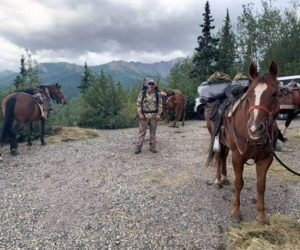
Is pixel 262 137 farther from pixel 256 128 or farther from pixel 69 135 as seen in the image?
pixel 69 135

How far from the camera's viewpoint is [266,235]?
417cm

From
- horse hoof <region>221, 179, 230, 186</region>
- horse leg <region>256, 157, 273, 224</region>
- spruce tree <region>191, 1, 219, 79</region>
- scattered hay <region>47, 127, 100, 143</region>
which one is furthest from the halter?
spruce tree <region>191, 1, 219, 79</region>

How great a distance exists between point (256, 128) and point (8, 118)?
727cm

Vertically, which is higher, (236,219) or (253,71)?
(253,71)

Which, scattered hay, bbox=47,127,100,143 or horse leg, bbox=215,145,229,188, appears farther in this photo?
scattered hay, bbox=47,127,100,143

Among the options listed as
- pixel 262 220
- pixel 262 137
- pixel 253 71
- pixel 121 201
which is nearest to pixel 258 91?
pixel 253 71

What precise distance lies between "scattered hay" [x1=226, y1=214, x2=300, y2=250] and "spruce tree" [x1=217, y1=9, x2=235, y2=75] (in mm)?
25473

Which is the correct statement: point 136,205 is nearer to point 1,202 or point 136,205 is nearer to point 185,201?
point 185,201

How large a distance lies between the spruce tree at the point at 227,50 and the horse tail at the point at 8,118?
22.2m

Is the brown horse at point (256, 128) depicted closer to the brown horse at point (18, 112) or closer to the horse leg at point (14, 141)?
the horse leg at point (14, 141)

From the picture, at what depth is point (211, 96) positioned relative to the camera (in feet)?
19.9

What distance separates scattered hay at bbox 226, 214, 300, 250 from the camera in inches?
Answer: 153

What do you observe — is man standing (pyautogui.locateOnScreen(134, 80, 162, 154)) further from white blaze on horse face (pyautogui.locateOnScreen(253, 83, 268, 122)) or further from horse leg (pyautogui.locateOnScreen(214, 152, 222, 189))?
white blaze on horse face (pyautogui.locateOnScreen(253, 83, 268, 122))

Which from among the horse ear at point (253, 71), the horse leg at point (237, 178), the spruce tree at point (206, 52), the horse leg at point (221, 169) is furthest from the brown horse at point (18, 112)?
the spruce tree at point (206, 52)
